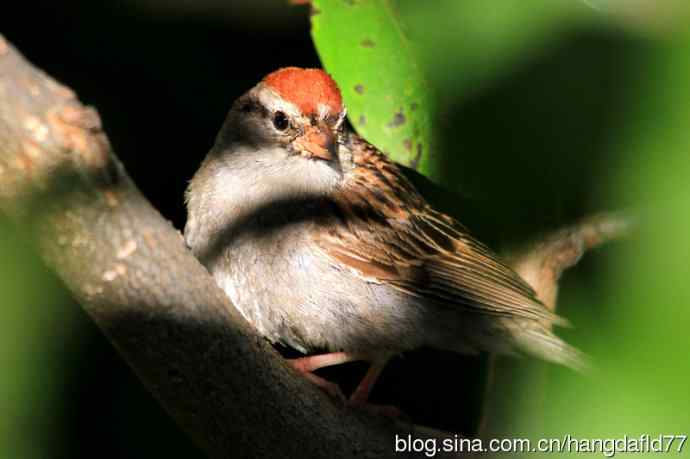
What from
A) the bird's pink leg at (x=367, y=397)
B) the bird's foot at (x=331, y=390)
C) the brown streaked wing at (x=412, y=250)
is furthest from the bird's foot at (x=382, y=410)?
the brown streaked wing at (x=412, y=250)

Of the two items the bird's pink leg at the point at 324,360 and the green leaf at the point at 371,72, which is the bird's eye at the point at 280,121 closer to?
the green leaf at the point at 371,72

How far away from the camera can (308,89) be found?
3262 mm

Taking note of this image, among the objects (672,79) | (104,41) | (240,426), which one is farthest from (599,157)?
(104,41)

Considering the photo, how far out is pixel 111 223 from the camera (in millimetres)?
1717

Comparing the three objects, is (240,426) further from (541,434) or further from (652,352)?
(652,352)

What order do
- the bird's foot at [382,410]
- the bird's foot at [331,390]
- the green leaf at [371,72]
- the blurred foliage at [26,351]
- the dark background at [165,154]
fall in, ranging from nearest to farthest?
the blurred foliage at [26,351] → the dark background at [165,154] → the green leaf at [371,72] → the bird's foot at [331,390] → the bird's foot at [382,410]

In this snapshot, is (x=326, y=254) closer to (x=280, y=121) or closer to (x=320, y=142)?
(x=320, y=142)

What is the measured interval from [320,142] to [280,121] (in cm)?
23

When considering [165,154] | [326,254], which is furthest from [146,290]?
[165,154]

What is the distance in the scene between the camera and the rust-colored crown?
3.25 m

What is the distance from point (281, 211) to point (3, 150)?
5.72 ft

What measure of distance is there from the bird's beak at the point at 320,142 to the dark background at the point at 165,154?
17.3 inches

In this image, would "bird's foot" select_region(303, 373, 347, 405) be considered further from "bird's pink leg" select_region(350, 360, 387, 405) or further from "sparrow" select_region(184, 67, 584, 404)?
"bird's pink leg" select_region(350, 360, 387, 405)

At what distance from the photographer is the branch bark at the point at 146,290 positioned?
1.55 metres
